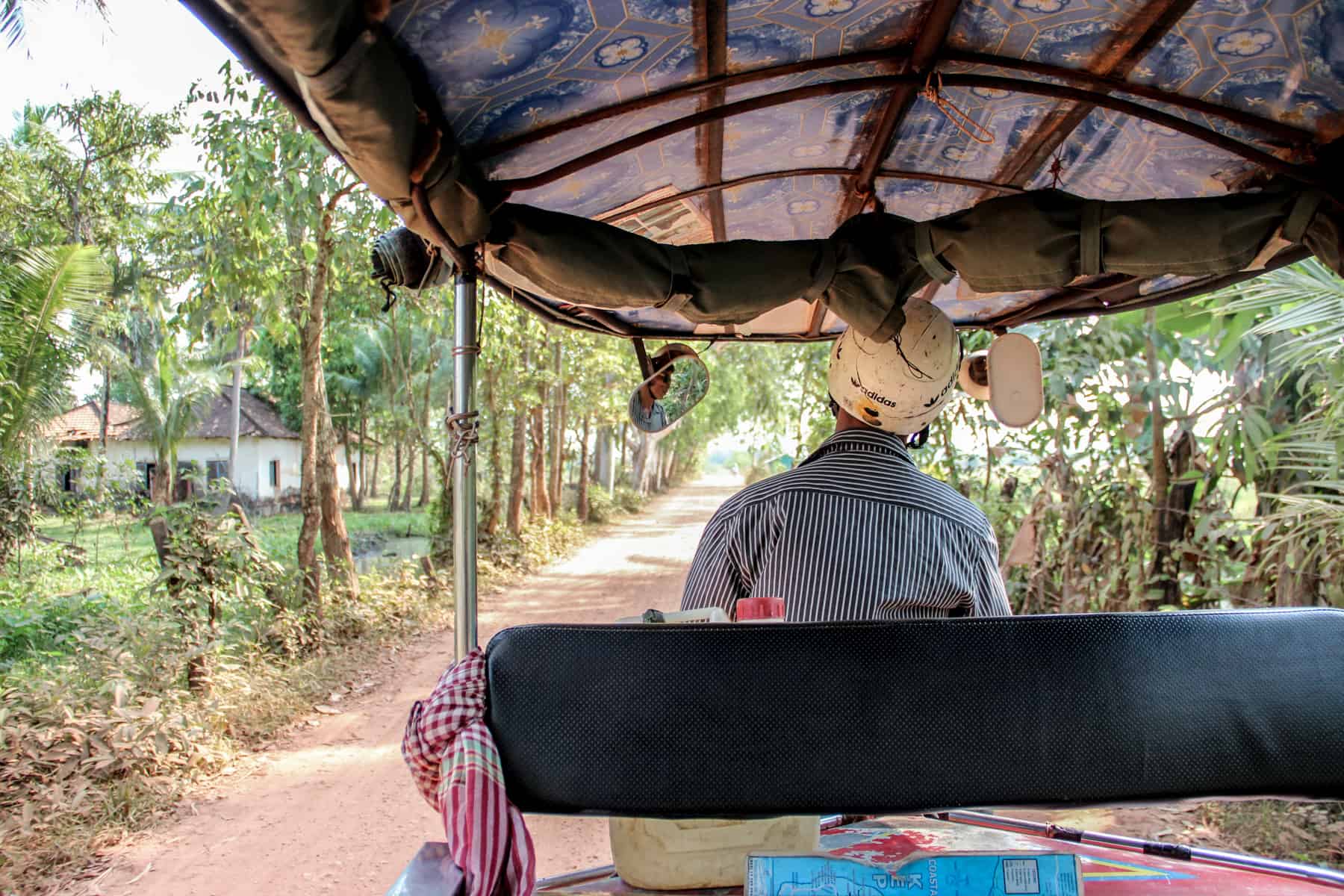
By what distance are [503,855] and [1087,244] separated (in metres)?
1.92

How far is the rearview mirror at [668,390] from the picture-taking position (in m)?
3.62

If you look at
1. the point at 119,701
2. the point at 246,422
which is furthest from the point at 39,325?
the point at 246,422

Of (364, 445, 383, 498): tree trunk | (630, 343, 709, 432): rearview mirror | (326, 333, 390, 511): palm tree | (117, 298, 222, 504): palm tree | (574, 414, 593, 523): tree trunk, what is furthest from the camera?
(364, 445, 383, 498): tree trunk

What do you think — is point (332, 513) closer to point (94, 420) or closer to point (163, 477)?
point (163, 477)

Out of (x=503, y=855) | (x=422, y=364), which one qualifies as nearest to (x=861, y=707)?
(x=503, y=855)

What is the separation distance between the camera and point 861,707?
153cm

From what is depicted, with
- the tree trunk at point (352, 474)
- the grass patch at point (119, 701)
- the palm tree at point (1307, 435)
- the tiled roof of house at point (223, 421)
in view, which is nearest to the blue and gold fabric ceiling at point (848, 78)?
the palm tree at point (1307, 435)

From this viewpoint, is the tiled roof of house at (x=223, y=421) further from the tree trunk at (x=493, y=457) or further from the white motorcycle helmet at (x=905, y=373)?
the white motorcycle helmet at (x=905, y=373)

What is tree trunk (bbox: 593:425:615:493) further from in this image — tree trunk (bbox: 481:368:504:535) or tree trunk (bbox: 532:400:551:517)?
tree trunk (bbox: 481:368:504:535)

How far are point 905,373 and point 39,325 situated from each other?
26.5ft

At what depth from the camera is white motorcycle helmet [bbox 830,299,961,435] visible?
264 centimetres

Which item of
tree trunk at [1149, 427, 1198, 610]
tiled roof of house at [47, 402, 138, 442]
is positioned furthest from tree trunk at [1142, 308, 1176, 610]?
tiled roof of house at [47, 402, 138, 442]

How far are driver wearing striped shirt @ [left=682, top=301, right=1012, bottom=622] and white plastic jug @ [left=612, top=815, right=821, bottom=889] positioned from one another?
2.13 ft

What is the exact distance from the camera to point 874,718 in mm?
1533
